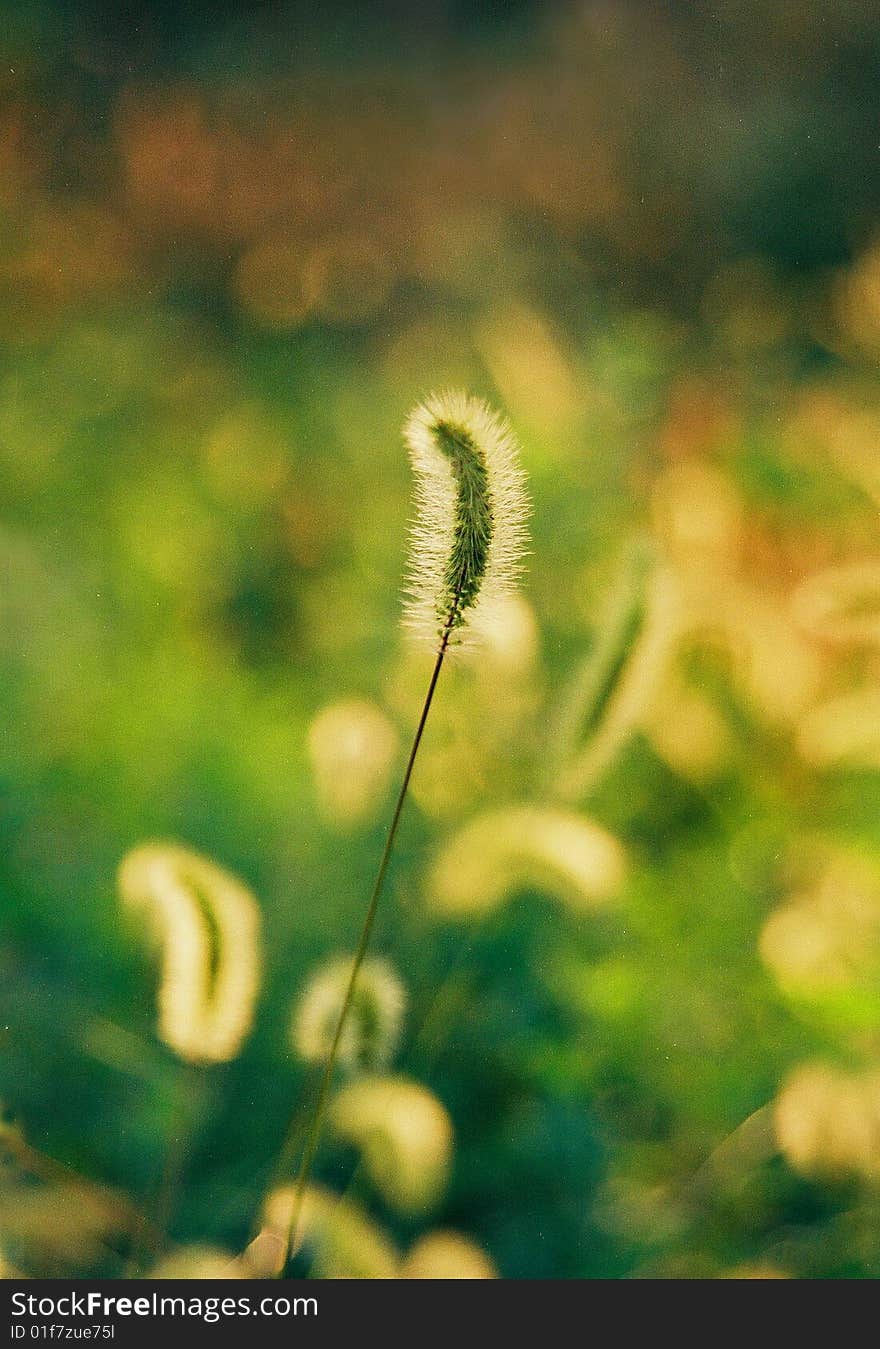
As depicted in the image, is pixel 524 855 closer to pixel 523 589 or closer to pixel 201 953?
pixel 201 953

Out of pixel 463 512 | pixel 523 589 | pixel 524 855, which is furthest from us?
pixel 523 589

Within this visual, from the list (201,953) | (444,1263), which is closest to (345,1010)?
(201,953)

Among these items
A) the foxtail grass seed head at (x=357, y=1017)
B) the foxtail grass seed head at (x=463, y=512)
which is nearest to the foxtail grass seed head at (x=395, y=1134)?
the foxtail grass seed head at (x=357, y=1017)

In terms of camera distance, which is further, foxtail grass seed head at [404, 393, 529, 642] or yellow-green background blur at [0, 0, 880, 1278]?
yellow-green background blur at [0, 0, 880, 1278]

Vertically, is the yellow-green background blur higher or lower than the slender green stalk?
higher

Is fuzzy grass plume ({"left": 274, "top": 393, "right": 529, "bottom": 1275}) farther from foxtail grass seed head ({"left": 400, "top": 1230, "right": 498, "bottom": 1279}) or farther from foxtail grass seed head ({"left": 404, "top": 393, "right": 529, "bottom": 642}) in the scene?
foxtail grass seed head ({"left": 400, "top": 1230, "right": 498, "bottom": 1279})

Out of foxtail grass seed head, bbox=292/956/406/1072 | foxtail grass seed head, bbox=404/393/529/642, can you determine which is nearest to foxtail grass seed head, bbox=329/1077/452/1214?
foxtail grass seed head, bbox=292/956/406/1072
